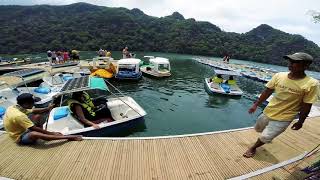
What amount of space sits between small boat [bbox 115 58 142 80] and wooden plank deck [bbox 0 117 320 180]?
2000 centimetres

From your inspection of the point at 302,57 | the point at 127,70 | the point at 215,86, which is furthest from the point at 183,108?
the point at 302,57

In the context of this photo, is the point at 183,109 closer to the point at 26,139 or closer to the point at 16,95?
the point at 16,95

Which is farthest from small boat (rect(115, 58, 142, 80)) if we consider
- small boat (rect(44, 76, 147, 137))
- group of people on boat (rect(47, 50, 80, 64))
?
small boat (rect(44, 76, 147, 137))

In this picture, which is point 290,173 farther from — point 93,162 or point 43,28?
point 43,28

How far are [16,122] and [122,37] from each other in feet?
300

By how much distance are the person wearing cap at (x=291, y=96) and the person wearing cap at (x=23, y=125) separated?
584cm

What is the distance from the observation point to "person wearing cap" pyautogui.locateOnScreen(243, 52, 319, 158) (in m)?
5.25

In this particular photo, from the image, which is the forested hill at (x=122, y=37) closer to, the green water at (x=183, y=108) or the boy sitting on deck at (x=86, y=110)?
the green water at (x=183, y=108)

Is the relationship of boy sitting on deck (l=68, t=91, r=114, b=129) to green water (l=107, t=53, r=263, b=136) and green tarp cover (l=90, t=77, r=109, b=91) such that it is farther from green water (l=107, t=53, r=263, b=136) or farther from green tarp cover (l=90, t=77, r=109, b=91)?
green water (l=107, t=53, r=263, b=136)

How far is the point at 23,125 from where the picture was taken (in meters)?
6.57

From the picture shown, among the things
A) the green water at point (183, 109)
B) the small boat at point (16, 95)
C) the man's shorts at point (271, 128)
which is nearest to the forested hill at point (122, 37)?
the green water at point (183, 109)

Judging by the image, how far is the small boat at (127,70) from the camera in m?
27.4

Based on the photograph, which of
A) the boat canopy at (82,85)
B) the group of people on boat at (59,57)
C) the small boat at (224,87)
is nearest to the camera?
the boat canopy at (82,85)

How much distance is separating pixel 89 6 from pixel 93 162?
499 ft
